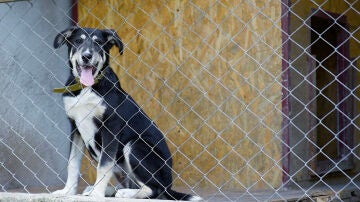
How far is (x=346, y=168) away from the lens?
23.9ft

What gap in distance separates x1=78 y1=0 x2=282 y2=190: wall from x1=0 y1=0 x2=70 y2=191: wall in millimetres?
470

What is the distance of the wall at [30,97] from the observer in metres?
6.14

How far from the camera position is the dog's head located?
193 inches

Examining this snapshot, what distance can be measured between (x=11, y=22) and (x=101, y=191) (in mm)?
2293

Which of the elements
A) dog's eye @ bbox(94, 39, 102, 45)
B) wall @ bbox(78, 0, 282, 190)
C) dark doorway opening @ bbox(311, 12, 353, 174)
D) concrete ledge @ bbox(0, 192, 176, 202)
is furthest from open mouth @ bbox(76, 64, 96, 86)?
dark doorway opening @ bbox(311, 12, 353, 174)

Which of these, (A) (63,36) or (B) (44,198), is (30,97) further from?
(B) (44,198)

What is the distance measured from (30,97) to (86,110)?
1671 millimetres

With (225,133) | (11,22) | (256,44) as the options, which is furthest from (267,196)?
(11,22)

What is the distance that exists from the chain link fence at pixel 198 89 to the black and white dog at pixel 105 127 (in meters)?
0.77

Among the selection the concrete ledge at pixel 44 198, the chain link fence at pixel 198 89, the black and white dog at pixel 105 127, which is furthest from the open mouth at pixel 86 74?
the concrete ledge at pixel 44 198

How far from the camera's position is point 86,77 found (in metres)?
4.89

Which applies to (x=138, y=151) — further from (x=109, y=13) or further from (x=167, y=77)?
(x=109, y=13)

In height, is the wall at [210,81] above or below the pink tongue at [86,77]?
above

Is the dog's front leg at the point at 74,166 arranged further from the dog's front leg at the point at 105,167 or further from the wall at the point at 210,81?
the wall at the point at 210,81
